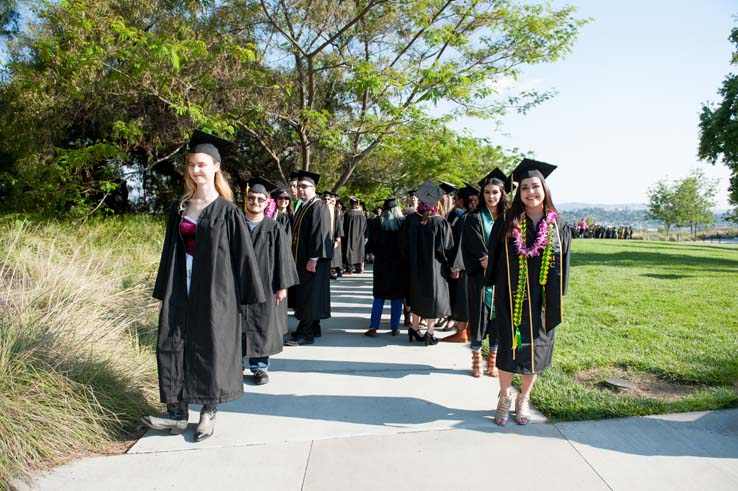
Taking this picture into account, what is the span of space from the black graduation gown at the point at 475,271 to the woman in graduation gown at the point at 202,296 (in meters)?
2.38

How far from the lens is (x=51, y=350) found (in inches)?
153

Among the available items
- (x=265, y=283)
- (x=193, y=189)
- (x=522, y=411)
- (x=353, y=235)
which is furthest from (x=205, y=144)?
(x=353, y=235)

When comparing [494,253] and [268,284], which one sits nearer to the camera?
[494,253]

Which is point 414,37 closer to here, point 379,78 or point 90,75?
point 379,78

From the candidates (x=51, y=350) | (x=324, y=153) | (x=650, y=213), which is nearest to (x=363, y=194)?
(x=324, y=153)

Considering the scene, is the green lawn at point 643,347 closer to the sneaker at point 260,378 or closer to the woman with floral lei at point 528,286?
the woman with floral lei at point 528,286

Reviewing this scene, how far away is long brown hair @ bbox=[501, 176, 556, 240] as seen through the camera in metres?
3.80

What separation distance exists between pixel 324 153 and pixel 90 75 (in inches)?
294

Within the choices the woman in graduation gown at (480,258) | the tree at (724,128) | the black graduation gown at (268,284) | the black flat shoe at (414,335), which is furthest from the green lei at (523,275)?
the tree at (724,128)

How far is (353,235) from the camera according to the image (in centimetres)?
1300

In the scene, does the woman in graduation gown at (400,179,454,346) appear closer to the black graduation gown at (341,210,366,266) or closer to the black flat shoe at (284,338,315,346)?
the black flat shoe at (284,338,315,346)

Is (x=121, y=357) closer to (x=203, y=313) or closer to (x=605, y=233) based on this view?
(x=203, y=313)

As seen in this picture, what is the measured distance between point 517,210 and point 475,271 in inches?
54.5

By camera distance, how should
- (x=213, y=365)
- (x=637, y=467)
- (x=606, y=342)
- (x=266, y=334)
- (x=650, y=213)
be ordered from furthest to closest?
(x=650, y=213), (x=606, y=342), (x=266, y=334), (x=213, y=365), (x=637, y=467)
